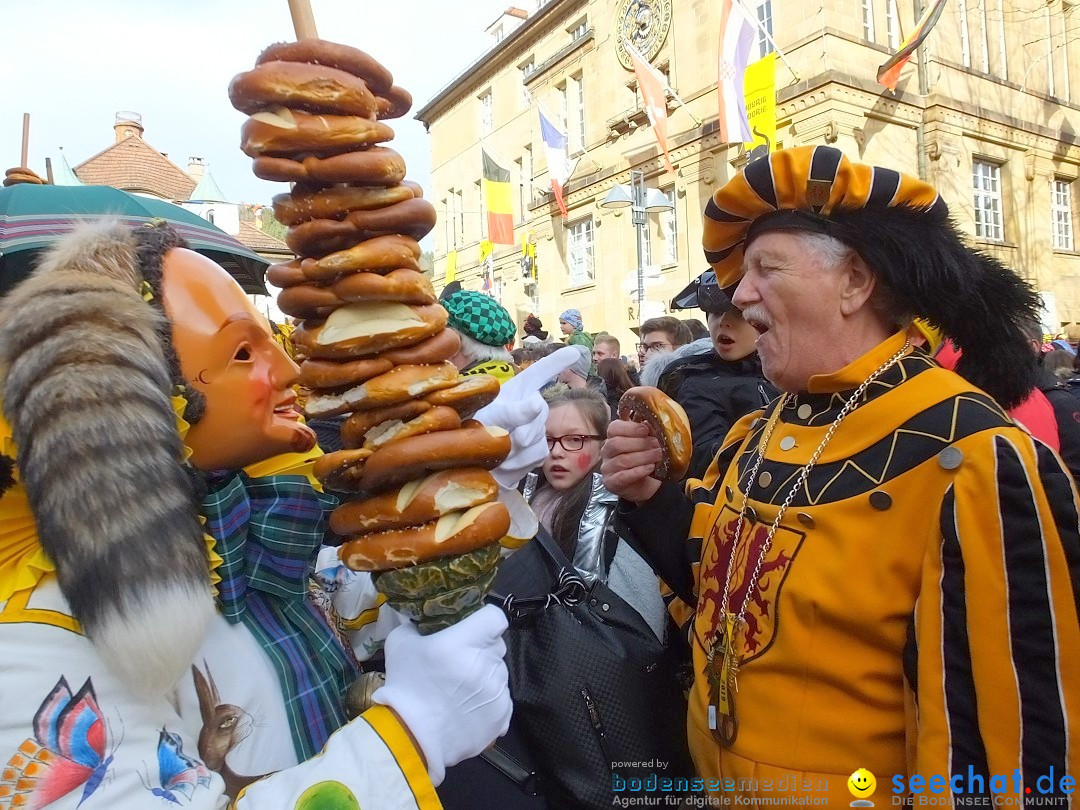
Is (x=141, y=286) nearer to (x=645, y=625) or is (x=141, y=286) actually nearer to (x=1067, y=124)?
(x=645, y=625)

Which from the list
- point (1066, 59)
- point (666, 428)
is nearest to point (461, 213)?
point (1066, 59)

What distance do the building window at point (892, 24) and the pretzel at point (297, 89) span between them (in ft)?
57.4

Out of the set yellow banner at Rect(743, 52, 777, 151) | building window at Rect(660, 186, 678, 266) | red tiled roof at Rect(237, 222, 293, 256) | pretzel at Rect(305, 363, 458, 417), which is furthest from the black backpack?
red tiled roof at Rect(237, 222, 293, 256)

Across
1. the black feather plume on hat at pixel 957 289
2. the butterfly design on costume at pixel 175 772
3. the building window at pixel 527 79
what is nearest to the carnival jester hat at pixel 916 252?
the black feather plume on hat at pixel 957 289

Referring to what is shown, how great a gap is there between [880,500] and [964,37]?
1980 centimetres

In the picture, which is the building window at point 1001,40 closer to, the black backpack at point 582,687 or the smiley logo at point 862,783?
the black backpack at point 582,687

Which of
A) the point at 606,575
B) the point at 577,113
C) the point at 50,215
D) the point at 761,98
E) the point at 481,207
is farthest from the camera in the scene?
the point at 481,207

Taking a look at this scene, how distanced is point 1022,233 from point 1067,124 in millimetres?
3888

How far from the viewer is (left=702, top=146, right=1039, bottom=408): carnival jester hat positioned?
1618 mm

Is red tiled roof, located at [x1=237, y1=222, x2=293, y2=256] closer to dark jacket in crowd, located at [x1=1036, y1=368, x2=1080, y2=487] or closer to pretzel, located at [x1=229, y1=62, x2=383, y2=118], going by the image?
dark jacket in crowd, located at [x1=1036, y1=368, x2=1080, y2=487]

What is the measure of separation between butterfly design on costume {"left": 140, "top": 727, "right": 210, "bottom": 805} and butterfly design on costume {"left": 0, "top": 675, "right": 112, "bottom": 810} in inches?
2.9

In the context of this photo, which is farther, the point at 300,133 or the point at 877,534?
the point at 877,534

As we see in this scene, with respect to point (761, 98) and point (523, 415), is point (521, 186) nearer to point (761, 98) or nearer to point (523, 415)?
point (761, 98)

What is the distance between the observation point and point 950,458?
4.47 ft
